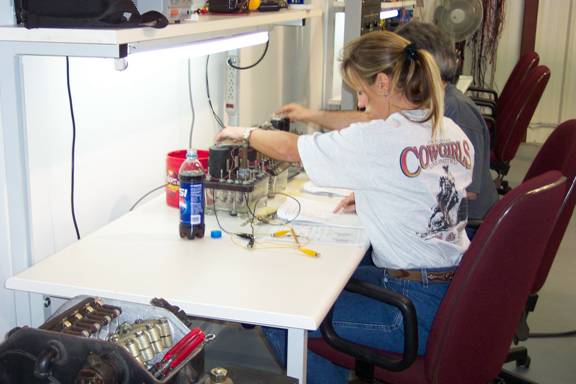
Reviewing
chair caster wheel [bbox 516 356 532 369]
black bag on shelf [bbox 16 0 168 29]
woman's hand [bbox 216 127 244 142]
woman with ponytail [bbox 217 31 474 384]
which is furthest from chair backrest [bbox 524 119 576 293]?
black bag on shelf [bbox 16 0 168 29]

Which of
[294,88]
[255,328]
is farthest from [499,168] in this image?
[255,328]

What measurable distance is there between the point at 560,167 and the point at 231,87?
1274mm

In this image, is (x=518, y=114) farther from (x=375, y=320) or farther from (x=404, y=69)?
(x=375, y=320)

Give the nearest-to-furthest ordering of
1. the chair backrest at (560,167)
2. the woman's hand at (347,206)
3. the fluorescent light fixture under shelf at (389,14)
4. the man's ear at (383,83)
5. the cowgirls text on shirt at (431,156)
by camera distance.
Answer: the cowgirls text on shirt at (431,156) < the man's ear at (383,83) < the chair backrest at (560,167) < the woman's hand at (347,206) < the fluorescent light fixture under shelf at (389,14)

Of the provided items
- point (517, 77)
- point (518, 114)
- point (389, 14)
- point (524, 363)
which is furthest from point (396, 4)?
point (524, 363)

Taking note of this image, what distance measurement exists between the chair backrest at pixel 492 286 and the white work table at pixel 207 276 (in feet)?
0.86

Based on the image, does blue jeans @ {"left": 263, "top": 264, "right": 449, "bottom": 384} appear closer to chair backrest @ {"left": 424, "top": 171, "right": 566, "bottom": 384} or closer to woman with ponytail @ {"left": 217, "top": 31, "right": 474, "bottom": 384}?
woman with ponytail @ {"left": 217, "top": 31, "right": 474, "bottom": 384}

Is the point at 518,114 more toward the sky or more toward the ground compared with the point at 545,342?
more toward the sky

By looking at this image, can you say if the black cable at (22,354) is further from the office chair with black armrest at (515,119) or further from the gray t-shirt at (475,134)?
the office chair with black armrest at (515,119)

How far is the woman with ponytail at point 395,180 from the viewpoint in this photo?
1.83 metres

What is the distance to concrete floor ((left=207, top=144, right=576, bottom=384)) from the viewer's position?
2.46 meters

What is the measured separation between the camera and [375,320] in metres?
1.83

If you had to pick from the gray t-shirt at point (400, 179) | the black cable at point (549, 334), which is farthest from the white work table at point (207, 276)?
the black cable at point (549, 334)

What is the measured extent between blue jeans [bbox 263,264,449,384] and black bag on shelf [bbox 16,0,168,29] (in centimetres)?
85
